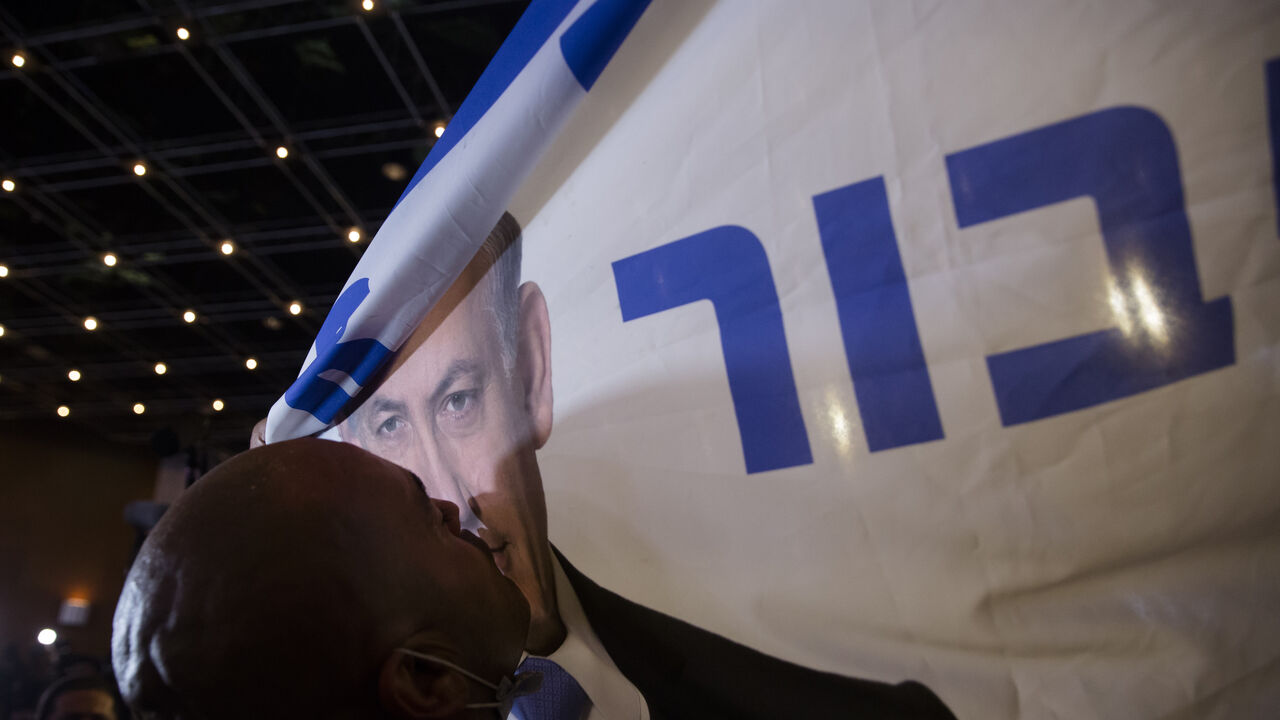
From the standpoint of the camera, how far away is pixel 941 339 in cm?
99

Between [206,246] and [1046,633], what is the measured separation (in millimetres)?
9185

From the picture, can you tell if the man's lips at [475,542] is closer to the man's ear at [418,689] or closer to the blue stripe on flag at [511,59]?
the man's ear at [418,689]

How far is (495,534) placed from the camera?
1442 millimetres

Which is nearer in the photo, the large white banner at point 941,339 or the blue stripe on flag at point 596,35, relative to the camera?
the large white banner at point 941,339

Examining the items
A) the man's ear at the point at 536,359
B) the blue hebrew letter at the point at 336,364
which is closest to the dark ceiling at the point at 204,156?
the blue hebrew letter at the point at 336,364

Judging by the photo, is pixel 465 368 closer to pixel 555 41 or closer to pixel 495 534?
pixel 495 534

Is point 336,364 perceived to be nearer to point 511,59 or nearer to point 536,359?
point 536,359

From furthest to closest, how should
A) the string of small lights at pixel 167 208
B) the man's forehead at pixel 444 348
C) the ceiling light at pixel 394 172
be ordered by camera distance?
the ceiling light at pixel 394 172 → the string of small lights at pixel 167 208 → the man's forehead at pixel 444 348

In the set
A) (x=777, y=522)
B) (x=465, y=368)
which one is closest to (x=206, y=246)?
(x=465, y=368)

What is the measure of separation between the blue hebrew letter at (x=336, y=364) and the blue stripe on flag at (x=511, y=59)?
34 cm

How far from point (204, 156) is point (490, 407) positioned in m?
7.13

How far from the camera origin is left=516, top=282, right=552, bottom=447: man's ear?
4.58 feet

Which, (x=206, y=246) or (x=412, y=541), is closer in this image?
(x=412, y=541)

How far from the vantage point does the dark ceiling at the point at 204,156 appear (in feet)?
20.1
